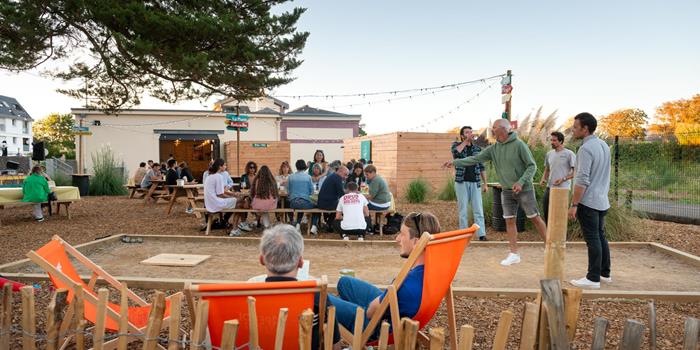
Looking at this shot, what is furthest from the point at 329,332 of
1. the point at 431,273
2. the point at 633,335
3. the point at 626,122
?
the point at 626,122

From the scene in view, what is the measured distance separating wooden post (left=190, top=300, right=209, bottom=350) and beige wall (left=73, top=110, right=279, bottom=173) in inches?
1000

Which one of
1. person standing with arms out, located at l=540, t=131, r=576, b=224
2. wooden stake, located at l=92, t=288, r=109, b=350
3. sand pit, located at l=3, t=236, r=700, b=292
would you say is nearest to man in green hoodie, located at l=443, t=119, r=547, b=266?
sand pit, located at l=3, t=236, r=700, b=292

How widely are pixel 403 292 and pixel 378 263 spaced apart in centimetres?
291

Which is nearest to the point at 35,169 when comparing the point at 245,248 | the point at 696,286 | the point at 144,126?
the point at 245,248

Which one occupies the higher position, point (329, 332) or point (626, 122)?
point (626, 122)

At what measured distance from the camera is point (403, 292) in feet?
8.48

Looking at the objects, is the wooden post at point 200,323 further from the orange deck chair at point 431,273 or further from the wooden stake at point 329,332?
the orange deck chair at point 431,273

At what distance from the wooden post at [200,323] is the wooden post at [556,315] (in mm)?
1424

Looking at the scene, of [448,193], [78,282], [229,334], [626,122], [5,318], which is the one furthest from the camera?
[626,122]

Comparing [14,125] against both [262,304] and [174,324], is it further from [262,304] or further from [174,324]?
[262,304]

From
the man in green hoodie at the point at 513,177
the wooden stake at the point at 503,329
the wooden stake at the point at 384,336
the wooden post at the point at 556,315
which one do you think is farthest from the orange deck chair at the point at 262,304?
the man in green hoodie at the point at 513,177

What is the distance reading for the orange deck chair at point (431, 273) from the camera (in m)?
2.38

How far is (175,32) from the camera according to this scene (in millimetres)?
7207

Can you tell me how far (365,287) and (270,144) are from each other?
2060 cm
